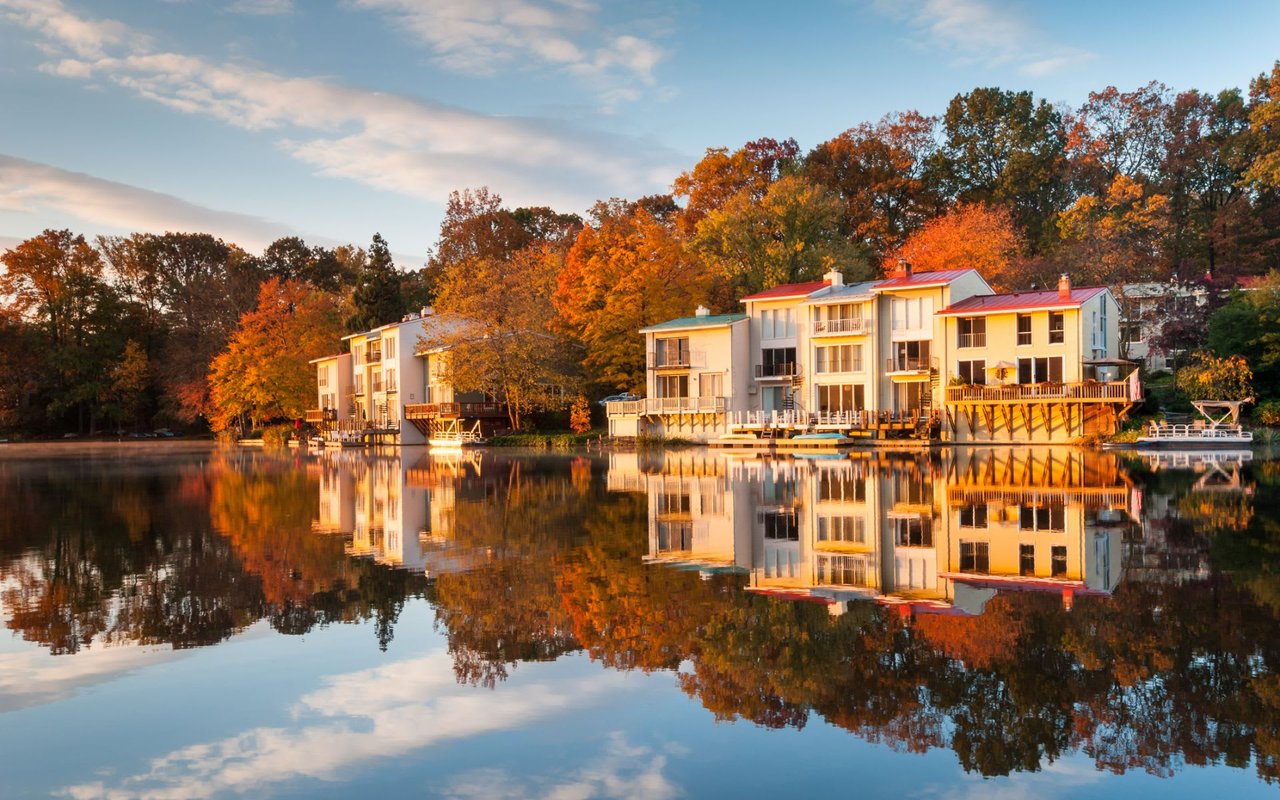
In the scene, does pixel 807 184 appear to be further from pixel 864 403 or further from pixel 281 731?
pixel 281 731

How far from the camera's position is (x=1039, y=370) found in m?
44.4

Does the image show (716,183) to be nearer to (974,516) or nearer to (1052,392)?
(1052,392)

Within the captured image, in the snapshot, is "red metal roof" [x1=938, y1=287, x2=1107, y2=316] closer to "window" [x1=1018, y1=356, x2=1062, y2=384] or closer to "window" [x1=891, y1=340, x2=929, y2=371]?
"window" [x1=891, y1=340, x2=929, y2=371]

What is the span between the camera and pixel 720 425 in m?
52.1

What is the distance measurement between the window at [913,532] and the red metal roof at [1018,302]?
29.5 metres

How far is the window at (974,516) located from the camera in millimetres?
17016

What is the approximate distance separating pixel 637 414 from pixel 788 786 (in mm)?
47629

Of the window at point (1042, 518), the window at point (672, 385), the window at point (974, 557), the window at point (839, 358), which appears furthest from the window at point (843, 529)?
the window at point (672, 385)

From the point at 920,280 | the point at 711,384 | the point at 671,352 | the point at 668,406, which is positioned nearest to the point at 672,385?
the point at 671,352

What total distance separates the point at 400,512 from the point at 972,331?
107 ft

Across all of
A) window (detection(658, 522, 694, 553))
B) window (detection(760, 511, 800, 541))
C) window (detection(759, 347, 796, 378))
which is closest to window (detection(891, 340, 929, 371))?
window (detection(759, 347, 796, 378))

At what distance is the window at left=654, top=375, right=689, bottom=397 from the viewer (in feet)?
176

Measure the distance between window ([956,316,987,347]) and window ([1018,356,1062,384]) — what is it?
2041 millimetres

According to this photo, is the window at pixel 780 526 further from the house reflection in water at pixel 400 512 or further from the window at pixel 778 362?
the window at pixel 778 362
